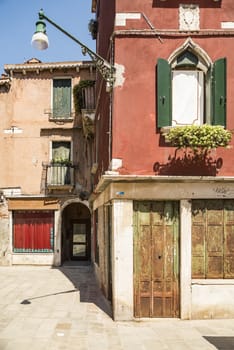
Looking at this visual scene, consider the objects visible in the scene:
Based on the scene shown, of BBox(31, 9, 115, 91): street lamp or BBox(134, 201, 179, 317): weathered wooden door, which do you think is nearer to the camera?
BBox(31, 9, 115, 91): street lamp

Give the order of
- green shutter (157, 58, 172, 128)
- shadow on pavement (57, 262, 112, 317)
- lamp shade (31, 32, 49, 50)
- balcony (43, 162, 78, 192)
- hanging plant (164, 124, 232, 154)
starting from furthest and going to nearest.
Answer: balcony (43, 162, 78, 192), shadow on pavement (57, 262, 112, 317), green shutter (157, 58, 172, 128), hanging plant (164, 124, 232, 154), lamp shade (31, 32, 49, 50)

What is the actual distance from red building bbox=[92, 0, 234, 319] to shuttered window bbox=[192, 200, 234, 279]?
2 centimetres

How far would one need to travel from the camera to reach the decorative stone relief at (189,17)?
8734 millimetres

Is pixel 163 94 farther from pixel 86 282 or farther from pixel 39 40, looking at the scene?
pixel 86 282

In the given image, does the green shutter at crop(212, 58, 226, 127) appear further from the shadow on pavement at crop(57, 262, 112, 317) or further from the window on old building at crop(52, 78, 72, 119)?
the window on old building at crop(52, 78, 72, 119)

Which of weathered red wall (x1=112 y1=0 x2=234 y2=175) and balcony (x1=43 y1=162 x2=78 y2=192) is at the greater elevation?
weathered red wall (x1=112 y1=0 x2=234 y2=175)

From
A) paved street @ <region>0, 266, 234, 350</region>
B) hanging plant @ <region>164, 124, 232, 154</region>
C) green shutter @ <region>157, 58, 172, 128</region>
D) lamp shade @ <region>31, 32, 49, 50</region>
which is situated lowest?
paved street @ <region>0, 266, 234, 350</region>

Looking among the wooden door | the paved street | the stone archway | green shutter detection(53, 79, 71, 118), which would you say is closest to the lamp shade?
the paved street

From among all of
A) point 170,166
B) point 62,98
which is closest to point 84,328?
point 170,166

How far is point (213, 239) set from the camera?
8547 mm

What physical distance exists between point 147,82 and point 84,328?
566 centimetres

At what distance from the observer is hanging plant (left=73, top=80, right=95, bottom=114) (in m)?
16.7

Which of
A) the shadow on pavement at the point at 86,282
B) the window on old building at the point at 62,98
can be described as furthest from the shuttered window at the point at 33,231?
the window on old building at the point at 62,98

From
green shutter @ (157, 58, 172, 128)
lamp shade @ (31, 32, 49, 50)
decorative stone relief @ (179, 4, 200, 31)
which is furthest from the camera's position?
decorative stone relief @ (179, 4, 200, 31)
